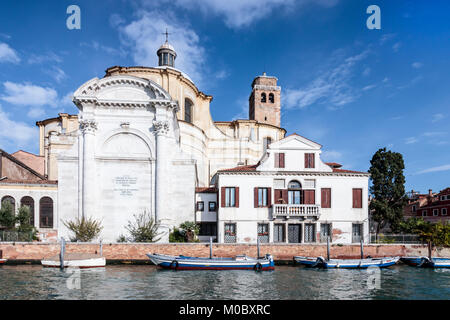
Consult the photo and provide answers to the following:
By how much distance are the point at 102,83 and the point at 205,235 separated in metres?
15.4

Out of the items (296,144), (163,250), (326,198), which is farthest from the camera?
(296,144)

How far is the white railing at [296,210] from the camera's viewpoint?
2719 centimetres

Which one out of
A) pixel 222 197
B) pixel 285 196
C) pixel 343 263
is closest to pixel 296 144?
pixel 285 196

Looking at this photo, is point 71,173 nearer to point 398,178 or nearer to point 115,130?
point 115,130

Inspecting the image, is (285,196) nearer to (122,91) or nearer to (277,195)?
(277,195)

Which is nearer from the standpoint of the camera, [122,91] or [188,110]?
[122,91]

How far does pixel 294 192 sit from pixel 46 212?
20729 millimetres

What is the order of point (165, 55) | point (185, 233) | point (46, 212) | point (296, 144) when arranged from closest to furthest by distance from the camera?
point (185, 233) < point (296, 144) < point (46, 212) < point (165, 55)

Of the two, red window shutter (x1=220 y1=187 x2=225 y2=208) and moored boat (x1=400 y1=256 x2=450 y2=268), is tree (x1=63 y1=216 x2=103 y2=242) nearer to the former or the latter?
red window shutter (x1=220 y1=187 x2=225 y2=208)

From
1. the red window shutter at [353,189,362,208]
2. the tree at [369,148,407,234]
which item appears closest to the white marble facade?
the red window shutter at [353,189,362,208]

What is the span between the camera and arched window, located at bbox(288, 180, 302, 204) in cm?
2809

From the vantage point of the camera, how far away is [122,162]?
28.3 metres

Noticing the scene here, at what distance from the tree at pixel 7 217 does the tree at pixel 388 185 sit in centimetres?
3117

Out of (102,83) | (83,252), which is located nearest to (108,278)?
(83,252)
